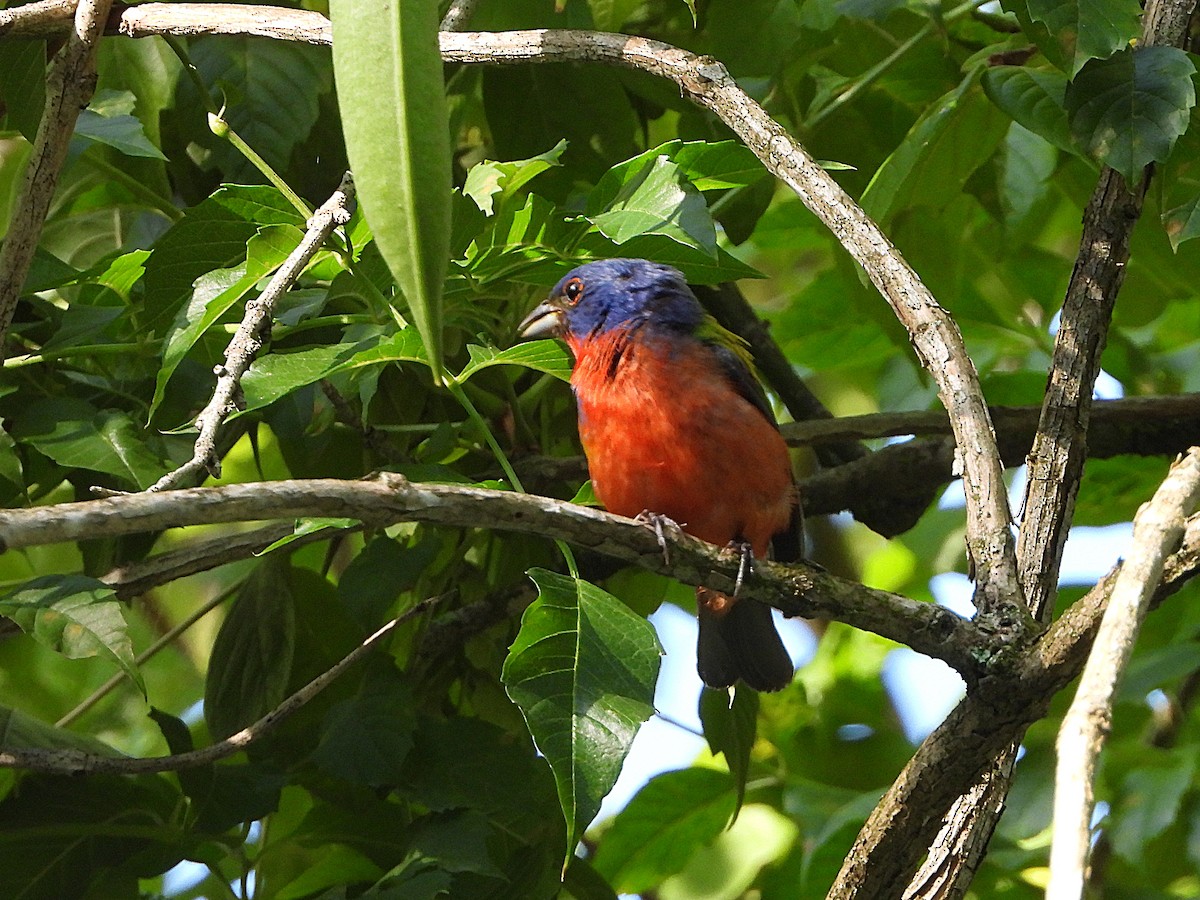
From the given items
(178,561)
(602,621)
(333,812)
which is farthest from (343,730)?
(602,621)

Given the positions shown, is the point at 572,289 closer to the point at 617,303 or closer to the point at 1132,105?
the point at 617,303

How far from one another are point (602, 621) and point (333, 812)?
133 cm

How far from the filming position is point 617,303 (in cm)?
458

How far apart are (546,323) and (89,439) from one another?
187 centimetres

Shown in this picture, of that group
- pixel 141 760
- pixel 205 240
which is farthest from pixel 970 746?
pixel 205 240

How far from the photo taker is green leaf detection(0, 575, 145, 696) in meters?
2.53

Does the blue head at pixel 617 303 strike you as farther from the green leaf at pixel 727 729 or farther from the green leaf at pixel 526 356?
the green leaf at pixel 526 356

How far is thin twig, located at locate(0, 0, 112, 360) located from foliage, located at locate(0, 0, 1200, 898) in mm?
201

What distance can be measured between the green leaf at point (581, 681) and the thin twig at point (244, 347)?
0.61 meters

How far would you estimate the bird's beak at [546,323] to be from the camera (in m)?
4.34

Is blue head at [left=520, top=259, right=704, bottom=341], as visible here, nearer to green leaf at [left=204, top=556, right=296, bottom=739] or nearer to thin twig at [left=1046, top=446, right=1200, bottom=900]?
green leaf at [left=204, top=556, right=296, bottom=739]

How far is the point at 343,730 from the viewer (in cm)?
314

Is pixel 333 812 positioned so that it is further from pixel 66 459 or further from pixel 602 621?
pixel 602 621

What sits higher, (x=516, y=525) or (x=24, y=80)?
(x=24, y=80)
